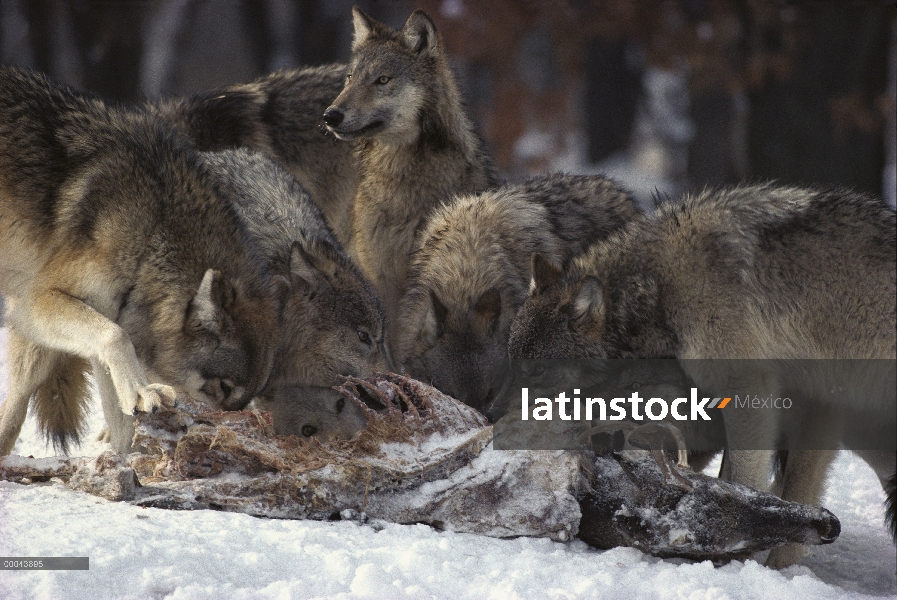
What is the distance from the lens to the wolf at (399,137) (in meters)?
5.92

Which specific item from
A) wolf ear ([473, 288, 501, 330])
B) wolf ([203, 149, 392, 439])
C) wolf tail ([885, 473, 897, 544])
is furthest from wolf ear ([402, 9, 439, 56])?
wolf tail ([885, 473, 897, 544])

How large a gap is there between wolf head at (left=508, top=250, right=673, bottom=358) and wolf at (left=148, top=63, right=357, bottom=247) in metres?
2.76

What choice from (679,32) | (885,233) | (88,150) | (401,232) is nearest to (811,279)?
(885,233)

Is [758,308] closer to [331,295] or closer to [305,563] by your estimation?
[331,295]

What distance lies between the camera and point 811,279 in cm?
422

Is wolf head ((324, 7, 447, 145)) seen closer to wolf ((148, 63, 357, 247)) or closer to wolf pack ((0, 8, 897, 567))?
wolf pack ((0, 8, 897, 567))

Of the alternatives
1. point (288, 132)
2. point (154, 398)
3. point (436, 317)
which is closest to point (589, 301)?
point (436, 317)

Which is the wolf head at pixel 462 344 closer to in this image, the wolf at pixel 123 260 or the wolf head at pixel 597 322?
the wolf head at pixel 597 322

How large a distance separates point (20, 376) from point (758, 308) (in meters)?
3.77

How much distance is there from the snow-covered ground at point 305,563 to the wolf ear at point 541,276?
4.33ft

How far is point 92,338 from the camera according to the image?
4051mm

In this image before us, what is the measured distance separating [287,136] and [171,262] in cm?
307

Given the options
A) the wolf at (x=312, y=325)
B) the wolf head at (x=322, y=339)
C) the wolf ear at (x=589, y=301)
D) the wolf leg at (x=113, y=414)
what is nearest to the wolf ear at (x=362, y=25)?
the wolf at (x=312, y=325)

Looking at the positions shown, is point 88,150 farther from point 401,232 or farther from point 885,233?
point 885,233
